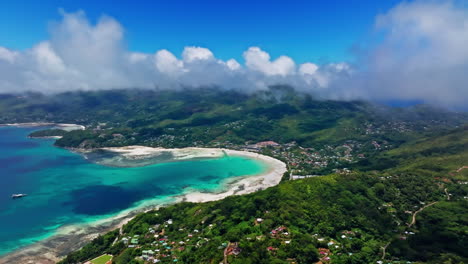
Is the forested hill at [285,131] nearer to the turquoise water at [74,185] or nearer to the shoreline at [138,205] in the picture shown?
the shoreline at [138,205]

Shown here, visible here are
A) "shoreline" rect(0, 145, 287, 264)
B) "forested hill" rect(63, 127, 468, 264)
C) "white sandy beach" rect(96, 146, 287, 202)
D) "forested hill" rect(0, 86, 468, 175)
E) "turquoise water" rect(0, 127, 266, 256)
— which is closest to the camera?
"forested hill" rect(63, 127, 468, 264)

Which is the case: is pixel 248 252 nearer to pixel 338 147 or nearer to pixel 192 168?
pixel 192 168

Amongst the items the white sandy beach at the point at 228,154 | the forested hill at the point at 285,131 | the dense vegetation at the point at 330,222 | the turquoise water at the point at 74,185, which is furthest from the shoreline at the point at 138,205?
the forested hill at the point at 285,131

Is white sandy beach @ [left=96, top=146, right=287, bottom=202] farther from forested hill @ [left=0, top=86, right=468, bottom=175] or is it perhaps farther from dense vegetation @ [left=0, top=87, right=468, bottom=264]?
dense vegetation @ [left=0, top=87, right=468, bottom=264]

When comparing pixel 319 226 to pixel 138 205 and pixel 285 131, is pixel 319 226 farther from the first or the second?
pixel 285 131

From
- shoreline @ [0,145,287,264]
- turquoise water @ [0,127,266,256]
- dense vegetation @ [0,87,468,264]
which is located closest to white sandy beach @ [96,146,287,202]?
shoreline @ [0,145,287,264]

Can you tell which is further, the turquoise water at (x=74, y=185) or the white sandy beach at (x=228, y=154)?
the white sandy beach at (x=228, y=154)

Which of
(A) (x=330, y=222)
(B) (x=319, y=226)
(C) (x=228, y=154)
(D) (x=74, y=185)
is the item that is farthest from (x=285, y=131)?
(B) (x=319, y=226)
